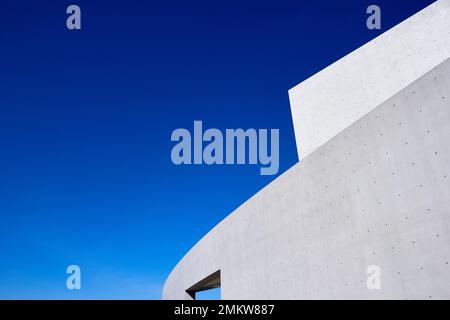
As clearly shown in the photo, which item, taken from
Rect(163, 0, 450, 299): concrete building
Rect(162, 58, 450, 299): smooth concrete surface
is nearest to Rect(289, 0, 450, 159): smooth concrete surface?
Rect(163, 0, 450, 299): concrete building

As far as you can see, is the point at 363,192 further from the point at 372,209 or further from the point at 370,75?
the point at 370,75

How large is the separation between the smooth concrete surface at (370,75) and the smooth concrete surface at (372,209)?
9.73 ft

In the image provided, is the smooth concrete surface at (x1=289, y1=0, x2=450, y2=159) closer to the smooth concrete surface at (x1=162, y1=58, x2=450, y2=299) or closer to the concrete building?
the concrete building

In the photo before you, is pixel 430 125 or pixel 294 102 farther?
pixel 294 102

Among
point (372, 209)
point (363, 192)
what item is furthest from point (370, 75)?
point (372, 209)

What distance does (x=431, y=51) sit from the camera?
8.91 m

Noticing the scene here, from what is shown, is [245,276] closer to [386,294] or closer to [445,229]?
[386,294]

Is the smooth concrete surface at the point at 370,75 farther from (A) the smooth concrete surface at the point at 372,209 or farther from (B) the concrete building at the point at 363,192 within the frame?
(A) the smooth concrete surface at the point at 372,209

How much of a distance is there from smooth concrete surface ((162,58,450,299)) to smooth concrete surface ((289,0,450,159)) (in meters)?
2.96

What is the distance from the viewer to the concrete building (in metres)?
4.85

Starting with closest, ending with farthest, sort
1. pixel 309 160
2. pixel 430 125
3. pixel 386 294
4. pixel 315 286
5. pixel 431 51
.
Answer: pixel 430 125 → pixel 386 294 → pixel 315 286 → pixel 309 160 → pixel 431 51

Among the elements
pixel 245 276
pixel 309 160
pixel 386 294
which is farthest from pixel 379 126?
pixel 245 276
